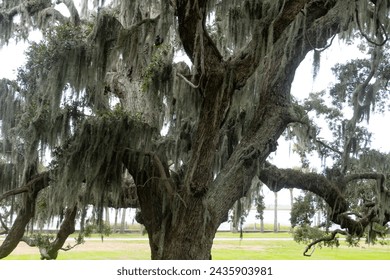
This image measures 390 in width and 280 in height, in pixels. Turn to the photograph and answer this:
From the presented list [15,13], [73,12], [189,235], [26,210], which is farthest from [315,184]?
[15,13]

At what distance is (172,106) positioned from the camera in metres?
5.34

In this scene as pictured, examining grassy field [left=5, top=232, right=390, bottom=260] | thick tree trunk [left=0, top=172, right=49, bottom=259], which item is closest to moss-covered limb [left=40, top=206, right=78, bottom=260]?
thick tree trunk [left=0, top=172, right=49, bottom=259]

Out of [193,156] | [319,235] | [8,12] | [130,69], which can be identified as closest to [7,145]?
[8,12]

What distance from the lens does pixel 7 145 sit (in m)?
6.46

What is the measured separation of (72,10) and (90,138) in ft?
7.22

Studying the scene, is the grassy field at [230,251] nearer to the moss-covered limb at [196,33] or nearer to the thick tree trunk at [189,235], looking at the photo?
the thick tree trunk at [189,235]

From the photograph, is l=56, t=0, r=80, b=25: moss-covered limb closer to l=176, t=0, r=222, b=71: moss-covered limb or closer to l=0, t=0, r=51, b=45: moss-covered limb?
l=0, t=0, r=51, b=45: moss-covered limb

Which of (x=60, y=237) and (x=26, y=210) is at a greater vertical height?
(x=26, y=210)

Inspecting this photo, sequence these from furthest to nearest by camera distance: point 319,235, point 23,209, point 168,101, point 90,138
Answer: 1. point 319,235
2. point 23,209
3. point 168,101
4. point 90,138

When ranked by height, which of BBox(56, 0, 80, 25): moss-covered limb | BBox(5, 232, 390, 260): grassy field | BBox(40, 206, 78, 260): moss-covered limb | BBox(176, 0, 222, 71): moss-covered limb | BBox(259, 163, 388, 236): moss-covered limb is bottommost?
BBox(5, 232, 390, 260): grassy field

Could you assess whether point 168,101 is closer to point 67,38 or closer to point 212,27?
point 67,38

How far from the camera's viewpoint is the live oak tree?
14.4ft

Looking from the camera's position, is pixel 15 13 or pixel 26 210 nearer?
pixel 26 210

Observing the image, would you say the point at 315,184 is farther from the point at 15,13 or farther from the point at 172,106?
the point at 15,13
